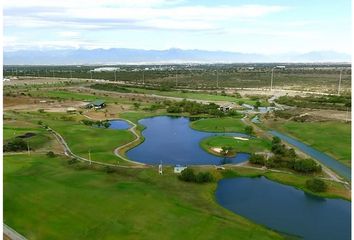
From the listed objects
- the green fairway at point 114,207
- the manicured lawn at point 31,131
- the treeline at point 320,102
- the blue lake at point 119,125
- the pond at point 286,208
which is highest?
the treeline at point 320,102

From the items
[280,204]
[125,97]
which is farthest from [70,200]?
[125,97]

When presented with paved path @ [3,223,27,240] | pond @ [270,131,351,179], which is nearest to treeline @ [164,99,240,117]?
pond @ [270,131,351,179]

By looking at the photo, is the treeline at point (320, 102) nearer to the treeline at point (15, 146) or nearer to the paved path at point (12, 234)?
the treeline at point (15, 146)

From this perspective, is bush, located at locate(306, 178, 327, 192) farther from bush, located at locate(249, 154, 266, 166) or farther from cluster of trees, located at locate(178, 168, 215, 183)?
cluster of trees, located at locate(178, 168, 215, 183)

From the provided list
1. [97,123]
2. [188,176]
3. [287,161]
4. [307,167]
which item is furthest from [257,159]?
[97,123]

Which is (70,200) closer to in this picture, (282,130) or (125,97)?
(282,130)

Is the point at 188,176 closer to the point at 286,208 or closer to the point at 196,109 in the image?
the point at 286,208

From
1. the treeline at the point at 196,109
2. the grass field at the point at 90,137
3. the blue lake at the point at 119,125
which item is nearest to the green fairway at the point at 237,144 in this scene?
the grass field at the point at 90,137
